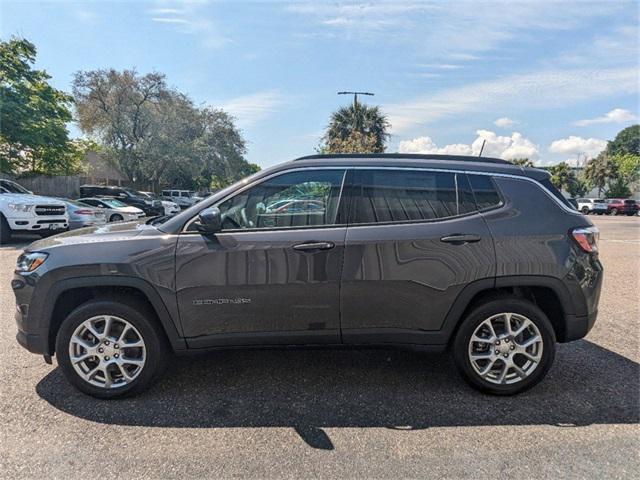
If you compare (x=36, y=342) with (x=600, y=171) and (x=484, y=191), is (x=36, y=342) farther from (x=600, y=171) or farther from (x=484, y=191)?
(x=600, y=171)

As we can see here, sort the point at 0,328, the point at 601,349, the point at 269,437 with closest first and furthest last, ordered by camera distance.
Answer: the point at 269,437 → the point at 601,349 → the point at 0,328

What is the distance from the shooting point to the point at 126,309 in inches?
122

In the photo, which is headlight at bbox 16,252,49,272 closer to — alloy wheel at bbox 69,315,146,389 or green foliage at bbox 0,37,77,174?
alloy wheel at bbox 69,315,146,389

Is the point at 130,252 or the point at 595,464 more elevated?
the point at 130,252

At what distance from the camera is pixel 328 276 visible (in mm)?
3090

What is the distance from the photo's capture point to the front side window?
3.21 metres

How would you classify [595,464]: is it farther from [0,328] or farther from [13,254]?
[13,254]

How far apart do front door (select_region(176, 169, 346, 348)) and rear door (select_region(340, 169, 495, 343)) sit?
0.15 m

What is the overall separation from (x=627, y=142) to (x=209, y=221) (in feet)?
296

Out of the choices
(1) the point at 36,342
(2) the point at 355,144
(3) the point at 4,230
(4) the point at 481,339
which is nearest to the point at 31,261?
(1) the point at 36,342

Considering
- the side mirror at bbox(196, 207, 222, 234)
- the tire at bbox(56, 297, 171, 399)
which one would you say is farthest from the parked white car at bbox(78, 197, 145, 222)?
the side mirror at bbox(196, 207, 222, 234)

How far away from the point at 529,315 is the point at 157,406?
2911 millimetres

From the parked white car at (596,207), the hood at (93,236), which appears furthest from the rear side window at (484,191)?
the parked white car at (596,207)

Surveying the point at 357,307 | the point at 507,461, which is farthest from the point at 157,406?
the point at 507,461
